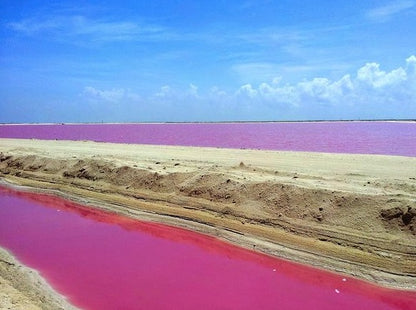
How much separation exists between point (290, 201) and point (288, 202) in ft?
0.19

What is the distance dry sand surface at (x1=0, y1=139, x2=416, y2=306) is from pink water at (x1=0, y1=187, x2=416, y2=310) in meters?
0.52

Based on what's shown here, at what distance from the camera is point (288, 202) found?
34.5ft

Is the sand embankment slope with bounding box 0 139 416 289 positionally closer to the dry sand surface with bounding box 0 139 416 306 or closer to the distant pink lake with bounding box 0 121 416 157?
the dry sand surface with bounding box 0 139 416 306

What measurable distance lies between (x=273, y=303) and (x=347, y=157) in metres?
13.2

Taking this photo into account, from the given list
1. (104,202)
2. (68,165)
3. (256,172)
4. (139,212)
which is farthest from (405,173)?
(68,165)

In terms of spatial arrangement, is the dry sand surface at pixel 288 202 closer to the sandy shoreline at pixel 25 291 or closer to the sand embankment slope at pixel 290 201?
the sand embankment slope at pixel 290 201

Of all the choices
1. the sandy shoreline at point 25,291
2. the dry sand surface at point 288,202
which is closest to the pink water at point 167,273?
the sandy shoreline at point 25,291

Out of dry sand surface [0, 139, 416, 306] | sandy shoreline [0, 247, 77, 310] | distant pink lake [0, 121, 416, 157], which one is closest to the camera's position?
sandy shoreline [0, 247, 77, 310]

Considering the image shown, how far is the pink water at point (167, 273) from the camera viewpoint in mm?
6934

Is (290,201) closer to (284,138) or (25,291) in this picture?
(25,291)

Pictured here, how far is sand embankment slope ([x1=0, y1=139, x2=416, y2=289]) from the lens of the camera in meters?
8.41

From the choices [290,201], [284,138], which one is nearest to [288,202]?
[290,201]

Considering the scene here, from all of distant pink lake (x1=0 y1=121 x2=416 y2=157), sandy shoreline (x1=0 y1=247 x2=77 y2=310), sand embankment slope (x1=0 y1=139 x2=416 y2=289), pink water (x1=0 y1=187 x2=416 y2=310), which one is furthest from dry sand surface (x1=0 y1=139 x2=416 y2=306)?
distant pink lake (x1=0 y1=121 x2=416 y2=157)

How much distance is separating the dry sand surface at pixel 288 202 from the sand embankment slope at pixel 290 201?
23mm
